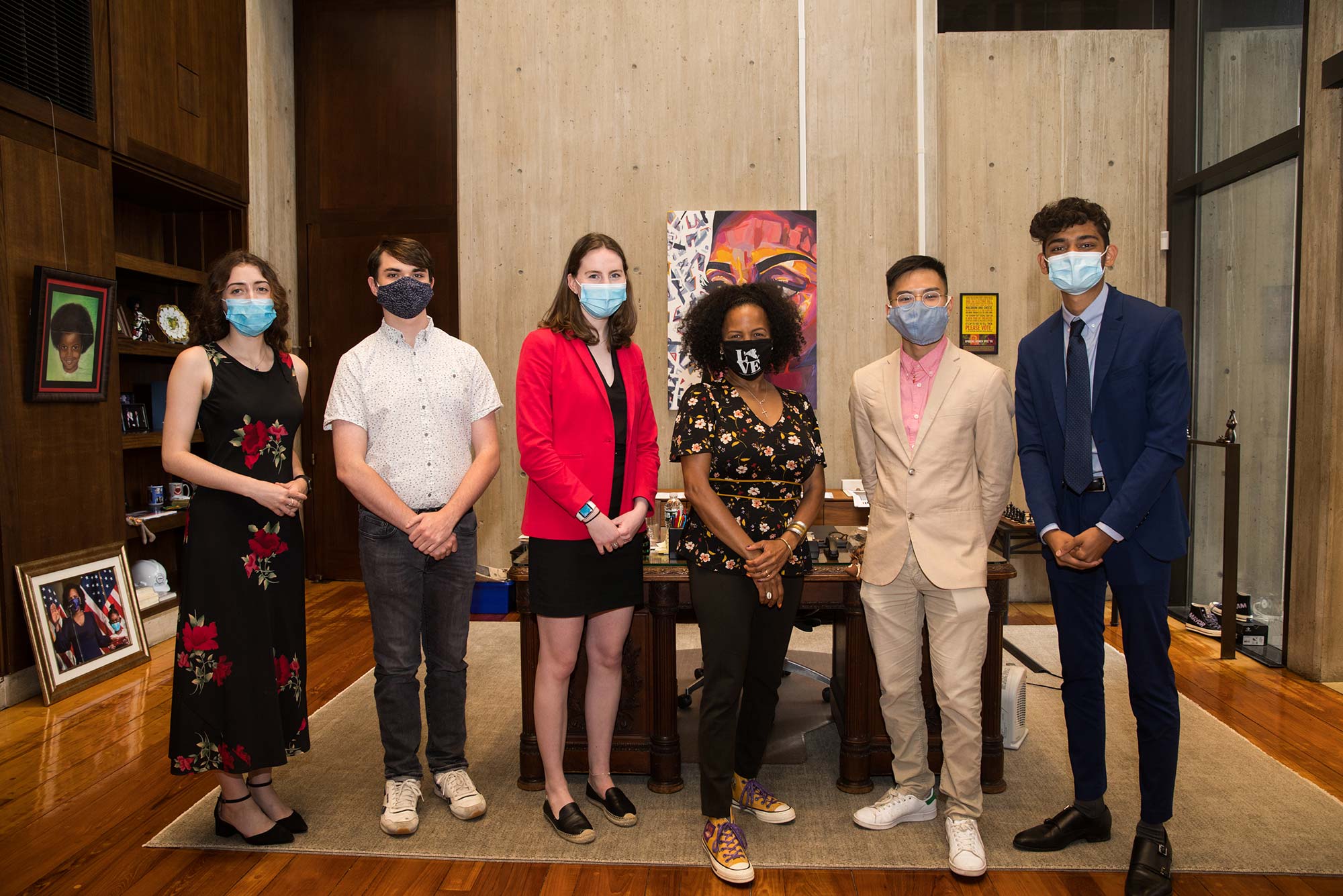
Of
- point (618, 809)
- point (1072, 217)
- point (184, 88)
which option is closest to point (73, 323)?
point (184, 88)

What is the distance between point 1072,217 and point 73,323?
4242 millimetres

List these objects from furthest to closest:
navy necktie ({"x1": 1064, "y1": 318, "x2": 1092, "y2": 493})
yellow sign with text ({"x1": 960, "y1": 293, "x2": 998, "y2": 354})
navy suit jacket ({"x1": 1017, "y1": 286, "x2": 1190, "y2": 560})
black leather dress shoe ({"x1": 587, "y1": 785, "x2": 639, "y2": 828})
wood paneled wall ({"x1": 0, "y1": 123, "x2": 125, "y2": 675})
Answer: yellow sign with text ({"x1": 960, "y1": 293, "x2": 998, "y2": 354}) < wood paneled wall ({"x1": 0, "y1": 123, "x2": 125, "y2": 675}) < black leather dress shoe ({"x1": 587, "y1": 785, "x2": 639, "y2": 828}) < navy necktie ({"x1": 1064, "y1": 318, "x2": 1092, "y2": 493}) < navy suit jacket ({"x1": 1017, "y1": 286, "x2": 1190, "y2": 560})

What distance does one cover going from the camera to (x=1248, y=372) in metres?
4.85

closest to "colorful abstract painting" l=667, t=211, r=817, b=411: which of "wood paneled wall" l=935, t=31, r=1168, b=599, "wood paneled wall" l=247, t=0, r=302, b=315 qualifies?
"wood paneled wall" l=935, t=31, r=1168, b=599

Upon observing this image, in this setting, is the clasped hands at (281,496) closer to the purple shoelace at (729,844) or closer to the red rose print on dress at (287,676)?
the red rose print on dress at (287,676)

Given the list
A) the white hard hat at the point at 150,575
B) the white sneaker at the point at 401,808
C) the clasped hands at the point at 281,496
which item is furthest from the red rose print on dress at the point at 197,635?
the white hard hat at the point at 150,575

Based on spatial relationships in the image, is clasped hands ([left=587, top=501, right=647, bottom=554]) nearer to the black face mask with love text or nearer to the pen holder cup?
the pen holder cup

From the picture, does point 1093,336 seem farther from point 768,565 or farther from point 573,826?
point 573,826

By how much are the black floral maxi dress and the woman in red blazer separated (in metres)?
0.74

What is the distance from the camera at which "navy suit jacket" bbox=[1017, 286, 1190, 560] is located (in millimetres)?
2344

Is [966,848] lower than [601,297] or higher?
lower

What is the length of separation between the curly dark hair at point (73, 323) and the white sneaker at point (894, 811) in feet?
13.0

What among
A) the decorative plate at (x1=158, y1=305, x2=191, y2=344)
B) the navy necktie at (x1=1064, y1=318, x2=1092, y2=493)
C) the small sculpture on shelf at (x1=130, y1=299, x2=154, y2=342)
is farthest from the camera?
the decorative plate at (x1=158, y1=305, x2=191, y2=344)

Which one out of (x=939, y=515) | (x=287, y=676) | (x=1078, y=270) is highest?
(x=1078, y=270)
